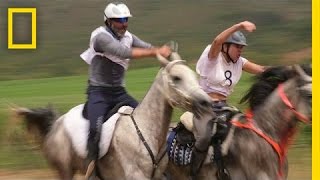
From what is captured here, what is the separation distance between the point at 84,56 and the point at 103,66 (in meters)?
0.27

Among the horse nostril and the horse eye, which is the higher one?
the horse eye

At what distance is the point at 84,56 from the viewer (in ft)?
25.5

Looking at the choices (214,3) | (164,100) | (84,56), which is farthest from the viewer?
(214,3)

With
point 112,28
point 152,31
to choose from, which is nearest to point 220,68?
point 112,28

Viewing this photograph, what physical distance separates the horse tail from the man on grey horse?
0.95m

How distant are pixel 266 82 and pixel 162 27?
115ft

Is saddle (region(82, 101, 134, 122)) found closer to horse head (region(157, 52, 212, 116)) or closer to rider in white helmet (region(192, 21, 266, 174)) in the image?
horse head (region(157, 52, 212, 116))

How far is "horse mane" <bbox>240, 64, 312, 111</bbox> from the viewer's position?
25.3ft

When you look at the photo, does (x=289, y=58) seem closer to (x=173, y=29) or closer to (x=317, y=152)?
(x=173, y=29)

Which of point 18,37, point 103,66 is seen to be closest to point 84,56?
point 103,66

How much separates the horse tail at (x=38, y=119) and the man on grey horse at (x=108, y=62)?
947 millimetres

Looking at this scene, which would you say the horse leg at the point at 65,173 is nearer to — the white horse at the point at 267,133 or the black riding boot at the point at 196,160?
the white horse at the point at 267,133

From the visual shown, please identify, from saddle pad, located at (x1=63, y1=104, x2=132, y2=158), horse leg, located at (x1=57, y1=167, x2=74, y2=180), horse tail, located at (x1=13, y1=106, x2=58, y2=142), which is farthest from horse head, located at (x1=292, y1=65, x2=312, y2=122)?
horse tail, located at (x1=13, y1=106, x2=58, y2=142)

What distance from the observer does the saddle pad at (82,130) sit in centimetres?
743
